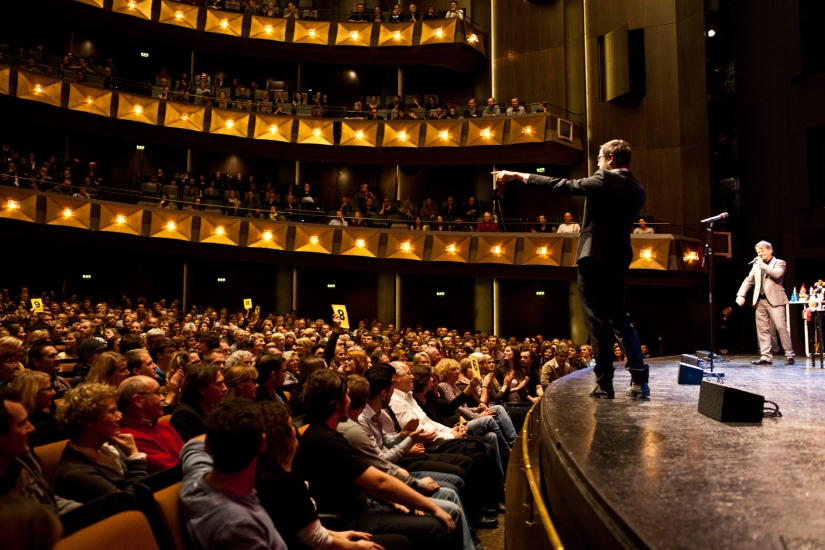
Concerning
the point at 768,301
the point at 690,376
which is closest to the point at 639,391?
the point at 690,376

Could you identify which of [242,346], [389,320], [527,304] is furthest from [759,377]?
[389,320]

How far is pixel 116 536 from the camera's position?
164 centimetres

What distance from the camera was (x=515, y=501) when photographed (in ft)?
11.4

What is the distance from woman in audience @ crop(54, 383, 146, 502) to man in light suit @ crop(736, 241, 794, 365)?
6586 mm

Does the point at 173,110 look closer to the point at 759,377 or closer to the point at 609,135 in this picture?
the point at 609,135

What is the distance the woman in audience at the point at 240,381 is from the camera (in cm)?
347

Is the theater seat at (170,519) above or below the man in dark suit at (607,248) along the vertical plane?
below

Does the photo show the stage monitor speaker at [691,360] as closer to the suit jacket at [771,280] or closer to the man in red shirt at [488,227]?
the suit jacket at [771,280]

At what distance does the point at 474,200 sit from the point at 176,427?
14525 mm

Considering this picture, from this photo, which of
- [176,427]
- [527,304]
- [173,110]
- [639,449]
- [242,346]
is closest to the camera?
[639,449]

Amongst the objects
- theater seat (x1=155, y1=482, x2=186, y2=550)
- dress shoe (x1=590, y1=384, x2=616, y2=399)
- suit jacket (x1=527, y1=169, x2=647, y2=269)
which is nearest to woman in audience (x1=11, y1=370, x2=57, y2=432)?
theater seat (x1=155, y1=482, x2=186, y2=550)

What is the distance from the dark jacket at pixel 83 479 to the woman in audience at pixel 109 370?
1399mm

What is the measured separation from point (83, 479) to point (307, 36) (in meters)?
16.8

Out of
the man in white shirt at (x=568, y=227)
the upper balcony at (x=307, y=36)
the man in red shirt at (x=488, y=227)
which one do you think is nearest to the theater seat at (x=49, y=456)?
the man in white shirt at (x=568, y=227)
